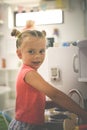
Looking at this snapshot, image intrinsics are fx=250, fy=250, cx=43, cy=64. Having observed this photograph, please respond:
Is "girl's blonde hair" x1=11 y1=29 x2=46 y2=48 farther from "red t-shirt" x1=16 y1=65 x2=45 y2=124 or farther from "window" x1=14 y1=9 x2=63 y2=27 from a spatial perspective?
"window" x1=14 y1=9 x2=63 y2=27

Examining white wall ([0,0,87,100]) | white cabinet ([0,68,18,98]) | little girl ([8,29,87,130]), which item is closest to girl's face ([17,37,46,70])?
little girl ([8,29,87,130])

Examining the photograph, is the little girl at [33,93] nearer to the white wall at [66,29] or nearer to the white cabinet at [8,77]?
the white wall at [66,29]

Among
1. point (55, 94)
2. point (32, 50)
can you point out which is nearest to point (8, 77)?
point (32, 50)

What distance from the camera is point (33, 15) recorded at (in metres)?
3.48

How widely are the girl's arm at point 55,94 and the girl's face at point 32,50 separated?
0.10 metres

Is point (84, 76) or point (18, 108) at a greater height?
point (84, 76)

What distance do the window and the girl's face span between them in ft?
6.79

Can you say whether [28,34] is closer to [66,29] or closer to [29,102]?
[29,102]

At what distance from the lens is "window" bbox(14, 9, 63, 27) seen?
3395mm

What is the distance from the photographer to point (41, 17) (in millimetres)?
3488

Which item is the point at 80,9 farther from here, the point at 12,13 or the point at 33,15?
the point at 12,13

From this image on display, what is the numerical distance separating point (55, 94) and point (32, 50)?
0.91 ft

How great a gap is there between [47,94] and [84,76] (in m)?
0.39

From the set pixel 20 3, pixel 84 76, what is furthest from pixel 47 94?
pixel 20 3
